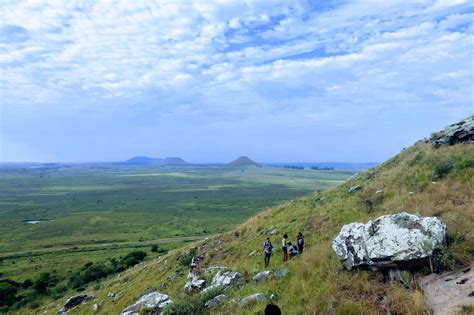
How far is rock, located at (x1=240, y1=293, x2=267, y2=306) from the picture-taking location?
435 inches

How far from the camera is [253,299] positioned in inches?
439

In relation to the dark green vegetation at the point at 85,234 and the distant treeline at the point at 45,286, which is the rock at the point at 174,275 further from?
the distant treeline at the point at 45,286

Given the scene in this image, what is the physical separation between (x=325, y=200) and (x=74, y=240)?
→ 2769 inches

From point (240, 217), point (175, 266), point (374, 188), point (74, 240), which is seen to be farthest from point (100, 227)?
point (374, 188)

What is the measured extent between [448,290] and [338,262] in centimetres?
371

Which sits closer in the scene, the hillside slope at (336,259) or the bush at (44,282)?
the hillside slope at (336,259)

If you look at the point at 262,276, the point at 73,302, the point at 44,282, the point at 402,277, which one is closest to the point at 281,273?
the point at 262,276

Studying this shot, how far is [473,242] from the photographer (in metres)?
9.30

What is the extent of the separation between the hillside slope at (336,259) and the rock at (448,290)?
279 millimetres

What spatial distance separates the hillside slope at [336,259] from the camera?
9.05 m

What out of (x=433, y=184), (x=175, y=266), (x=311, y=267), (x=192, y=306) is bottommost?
(x=175, y=266)

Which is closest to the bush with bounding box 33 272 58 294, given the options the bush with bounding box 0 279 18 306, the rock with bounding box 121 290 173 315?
the bush with bounding box 0 279 18 306

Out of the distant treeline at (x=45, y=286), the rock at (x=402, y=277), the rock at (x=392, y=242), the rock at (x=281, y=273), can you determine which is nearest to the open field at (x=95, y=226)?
the distant treeline at (x=45, y=286)

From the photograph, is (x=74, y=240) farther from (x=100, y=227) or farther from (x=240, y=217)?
(x=240, y=217)
